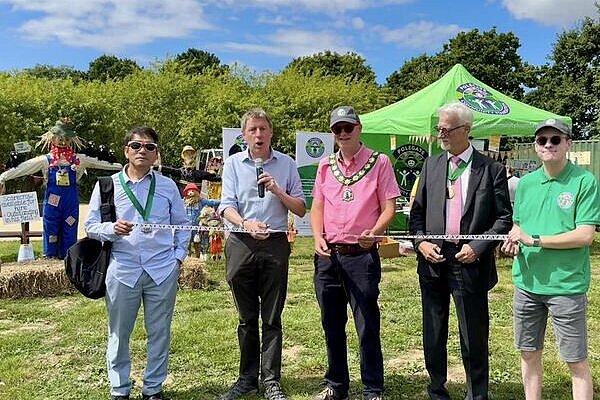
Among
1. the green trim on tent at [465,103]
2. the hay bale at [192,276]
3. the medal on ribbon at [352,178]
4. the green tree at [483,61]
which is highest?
the green tree at [483,61]

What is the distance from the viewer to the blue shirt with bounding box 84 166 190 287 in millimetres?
3633

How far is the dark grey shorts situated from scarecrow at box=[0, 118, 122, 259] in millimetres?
6999

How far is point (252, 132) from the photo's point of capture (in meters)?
3.79

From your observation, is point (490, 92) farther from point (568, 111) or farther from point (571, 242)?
point (568, 111)

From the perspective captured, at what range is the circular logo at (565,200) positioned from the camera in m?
3.08

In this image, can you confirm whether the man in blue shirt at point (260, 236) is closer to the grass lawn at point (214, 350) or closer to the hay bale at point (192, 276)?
the grass lawn at point (214, 350)

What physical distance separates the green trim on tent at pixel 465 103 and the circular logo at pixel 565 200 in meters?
6.91

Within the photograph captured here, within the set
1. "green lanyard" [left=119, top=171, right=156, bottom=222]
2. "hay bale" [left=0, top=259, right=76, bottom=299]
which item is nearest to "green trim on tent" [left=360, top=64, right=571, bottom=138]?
"hay bale" [left=0, top=259, right=76, bottom=299]

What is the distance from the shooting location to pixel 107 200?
3695 mm

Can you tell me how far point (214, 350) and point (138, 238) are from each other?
1750mm

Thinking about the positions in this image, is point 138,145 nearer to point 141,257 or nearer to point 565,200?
point 141,257

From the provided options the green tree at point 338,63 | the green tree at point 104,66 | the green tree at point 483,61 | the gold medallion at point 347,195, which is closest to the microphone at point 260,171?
the gold medallion at point 347,195

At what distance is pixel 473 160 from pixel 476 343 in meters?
1.11

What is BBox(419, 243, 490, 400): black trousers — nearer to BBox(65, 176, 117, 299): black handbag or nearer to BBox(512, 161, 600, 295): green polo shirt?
BBox(512, 161, 600, 295): green polo shirt
